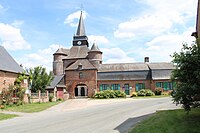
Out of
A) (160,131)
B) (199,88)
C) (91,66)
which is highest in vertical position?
(91,66)

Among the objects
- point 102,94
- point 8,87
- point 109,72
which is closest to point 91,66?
point 109,72

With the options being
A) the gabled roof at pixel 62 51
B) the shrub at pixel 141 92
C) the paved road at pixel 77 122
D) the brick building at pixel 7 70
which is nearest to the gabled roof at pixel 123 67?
the shrub at pixel 141 92

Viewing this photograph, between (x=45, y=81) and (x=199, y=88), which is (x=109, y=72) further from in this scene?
(x=199, y=88)

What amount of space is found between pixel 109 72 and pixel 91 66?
3.88 metres

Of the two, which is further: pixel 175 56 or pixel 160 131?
pixel 175 56

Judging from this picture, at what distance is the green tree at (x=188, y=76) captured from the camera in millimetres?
10344

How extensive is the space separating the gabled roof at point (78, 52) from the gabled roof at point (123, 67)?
7.57m

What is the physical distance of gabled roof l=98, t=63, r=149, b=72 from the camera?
5138 centimetres

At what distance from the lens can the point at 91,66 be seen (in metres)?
50.8

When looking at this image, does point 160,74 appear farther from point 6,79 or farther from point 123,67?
point 6,79

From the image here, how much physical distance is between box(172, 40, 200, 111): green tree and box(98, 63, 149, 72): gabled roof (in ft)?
131

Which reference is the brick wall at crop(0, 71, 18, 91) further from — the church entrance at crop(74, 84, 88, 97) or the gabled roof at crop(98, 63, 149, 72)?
the gabled roof at crop(98, 63, 149, 72)

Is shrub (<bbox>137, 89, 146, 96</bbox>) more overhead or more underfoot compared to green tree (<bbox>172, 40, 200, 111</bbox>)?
more underfoot

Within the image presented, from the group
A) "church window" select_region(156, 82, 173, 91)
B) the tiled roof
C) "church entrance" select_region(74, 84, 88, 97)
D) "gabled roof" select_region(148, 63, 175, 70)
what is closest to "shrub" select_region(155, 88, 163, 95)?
"church window" select_region(156, 82, 173, 91)
